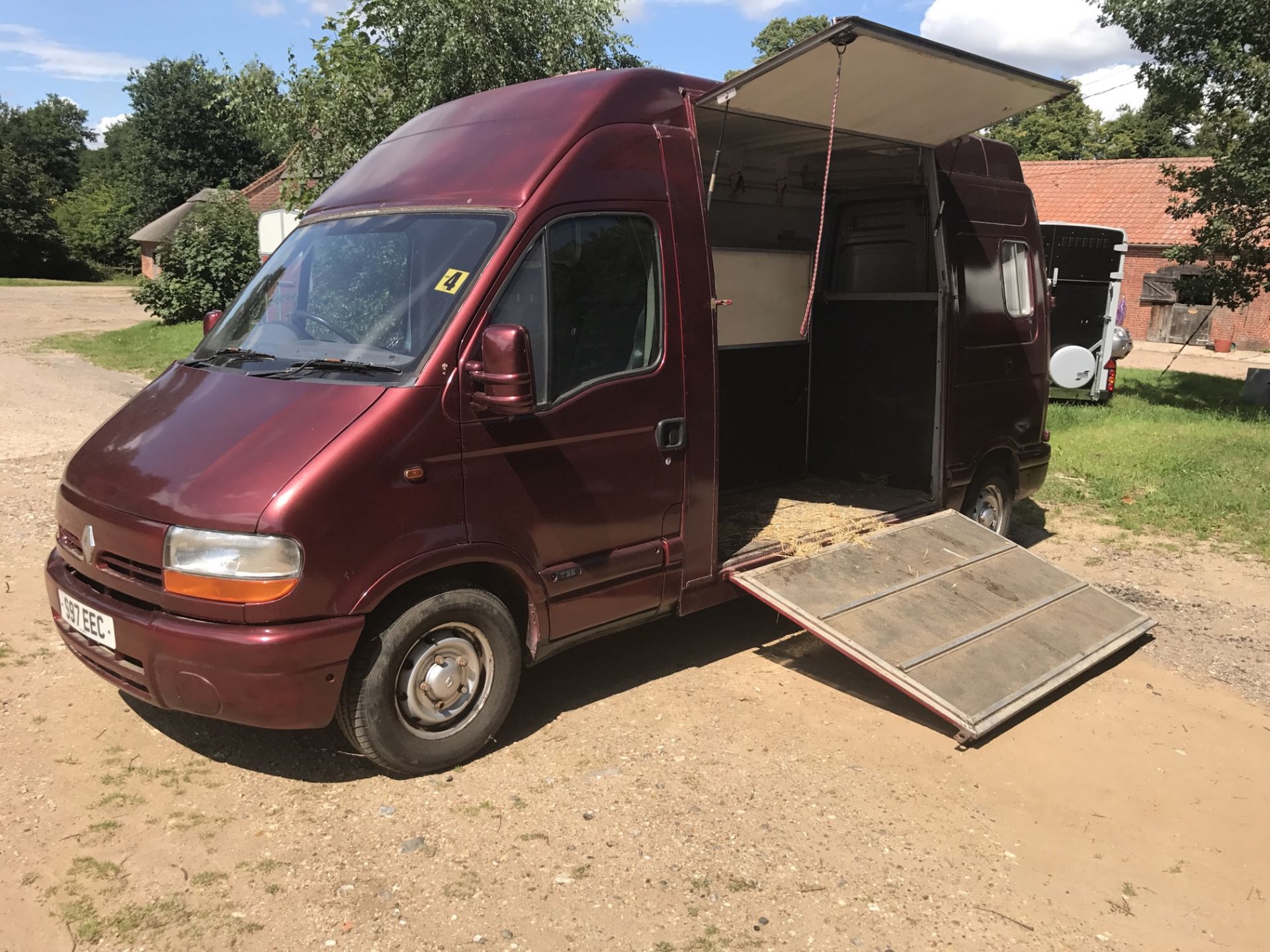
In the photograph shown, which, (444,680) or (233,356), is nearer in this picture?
(444,680)

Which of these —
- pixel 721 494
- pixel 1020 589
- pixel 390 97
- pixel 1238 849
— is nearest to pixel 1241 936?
pixel 1238 849

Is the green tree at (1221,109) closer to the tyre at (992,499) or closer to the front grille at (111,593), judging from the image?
the tyre at (992,499)

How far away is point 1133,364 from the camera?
81.9 ft

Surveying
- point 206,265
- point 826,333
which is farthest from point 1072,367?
point 206,265

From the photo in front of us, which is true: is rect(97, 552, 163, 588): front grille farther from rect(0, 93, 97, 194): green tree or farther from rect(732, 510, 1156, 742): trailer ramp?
rect(0, 93, 97, 194): green tree

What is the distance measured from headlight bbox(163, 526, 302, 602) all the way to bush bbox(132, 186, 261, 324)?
22.1 meters

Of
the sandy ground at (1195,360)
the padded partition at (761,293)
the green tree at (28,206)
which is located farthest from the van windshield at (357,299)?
the green tree at (28,206)

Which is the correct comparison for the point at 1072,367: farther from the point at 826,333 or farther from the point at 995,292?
the point at 826,333

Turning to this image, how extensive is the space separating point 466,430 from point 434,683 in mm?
1069

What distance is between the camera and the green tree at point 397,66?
13.0 m

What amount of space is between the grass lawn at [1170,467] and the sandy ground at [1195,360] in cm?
916

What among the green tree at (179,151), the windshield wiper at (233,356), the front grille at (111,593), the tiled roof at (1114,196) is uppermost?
the green tree at (179,151)

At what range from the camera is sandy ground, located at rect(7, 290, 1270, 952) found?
325cm

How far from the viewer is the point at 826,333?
747cm
